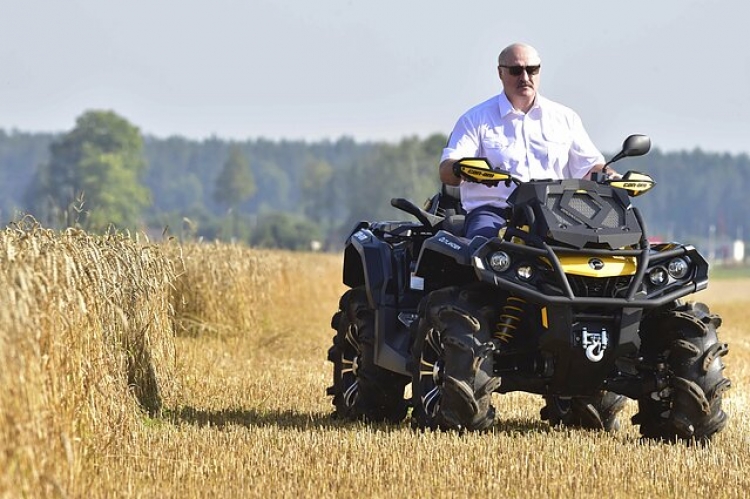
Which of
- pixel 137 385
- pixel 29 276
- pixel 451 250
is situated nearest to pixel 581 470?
pixel 451 250

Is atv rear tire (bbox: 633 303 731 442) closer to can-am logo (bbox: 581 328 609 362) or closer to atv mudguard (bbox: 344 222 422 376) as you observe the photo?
can-am logo (bbox: 581 328 609 362)

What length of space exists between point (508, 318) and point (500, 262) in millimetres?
442

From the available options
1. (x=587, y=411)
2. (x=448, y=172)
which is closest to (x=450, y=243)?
(x=448, y=172)

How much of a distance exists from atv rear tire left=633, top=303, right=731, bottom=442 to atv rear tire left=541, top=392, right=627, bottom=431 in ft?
3.30

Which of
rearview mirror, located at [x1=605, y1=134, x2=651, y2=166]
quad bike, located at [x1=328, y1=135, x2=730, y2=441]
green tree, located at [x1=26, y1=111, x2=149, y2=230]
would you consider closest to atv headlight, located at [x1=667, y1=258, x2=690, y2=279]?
quad bike, located at [x1=328, y1=135, x2=730, y2=441]

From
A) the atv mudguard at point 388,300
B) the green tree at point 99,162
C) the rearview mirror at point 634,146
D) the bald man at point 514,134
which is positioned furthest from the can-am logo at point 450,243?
the green tree at point 99,162

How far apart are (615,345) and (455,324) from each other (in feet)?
3.09

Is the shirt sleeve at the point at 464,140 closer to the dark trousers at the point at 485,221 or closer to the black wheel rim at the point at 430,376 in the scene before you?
the dark trousers at the point at 485,221

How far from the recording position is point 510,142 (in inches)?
428

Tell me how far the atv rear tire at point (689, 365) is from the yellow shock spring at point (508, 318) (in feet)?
2.89

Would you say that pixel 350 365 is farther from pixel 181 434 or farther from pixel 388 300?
pixel 181 434

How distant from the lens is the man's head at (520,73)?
10.8 meters

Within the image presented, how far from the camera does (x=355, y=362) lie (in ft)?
39.5

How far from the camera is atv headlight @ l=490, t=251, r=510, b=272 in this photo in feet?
32.4
